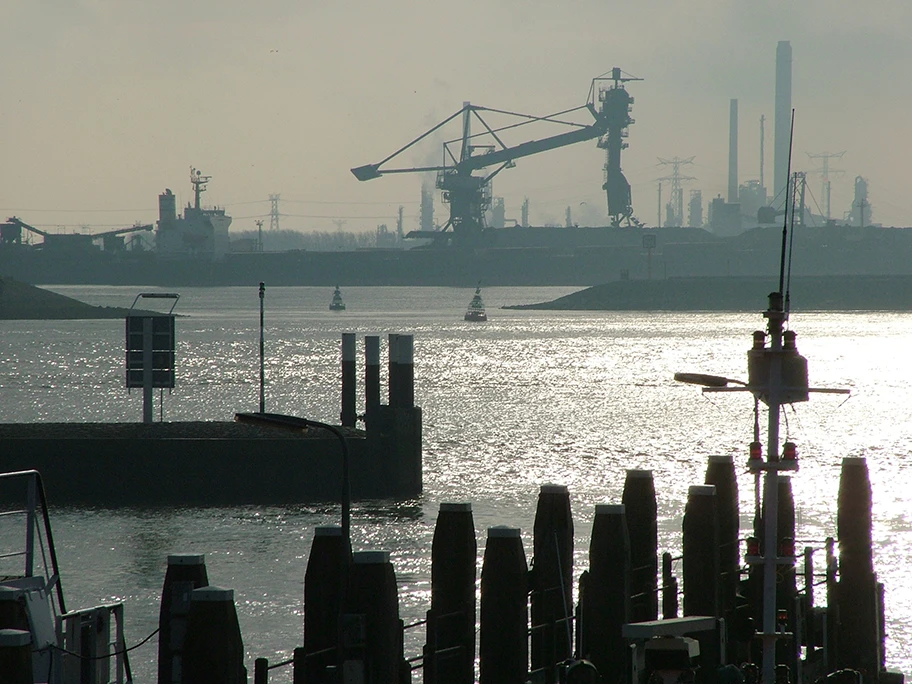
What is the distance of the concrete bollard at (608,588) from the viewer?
10.1m

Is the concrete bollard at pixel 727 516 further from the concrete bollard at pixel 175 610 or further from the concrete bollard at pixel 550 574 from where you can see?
the concrete bollard at pixel 175 610

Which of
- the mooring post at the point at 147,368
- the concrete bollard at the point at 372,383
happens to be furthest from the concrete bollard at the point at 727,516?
the mooring post at the point at 147,368

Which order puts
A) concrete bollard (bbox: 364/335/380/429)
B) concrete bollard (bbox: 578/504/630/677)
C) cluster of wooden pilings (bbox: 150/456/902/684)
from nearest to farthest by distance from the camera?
cluster of wooden pilings (bbox: 150/456/902/684)
concrete bollard (bbox: 578/504/630/677)
concrete bollard (bbox: 364/335/380/429)

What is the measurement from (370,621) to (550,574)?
2.08 m

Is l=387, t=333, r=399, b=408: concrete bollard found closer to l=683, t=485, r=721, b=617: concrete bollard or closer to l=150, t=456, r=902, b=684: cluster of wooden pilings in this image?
l=150, t=456, r=902, b=684: cluster of wooden pilings

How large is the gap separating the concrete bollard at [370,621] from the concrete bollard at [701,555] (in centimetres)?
297

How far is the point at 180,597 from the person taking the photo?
8672mm

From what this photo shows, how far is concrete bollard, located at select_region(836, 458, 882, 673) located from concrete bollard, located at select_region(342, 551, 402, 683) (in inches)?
191

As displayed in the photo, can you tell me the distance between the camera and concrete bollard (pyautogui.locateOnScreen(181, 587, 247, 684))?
287 inches

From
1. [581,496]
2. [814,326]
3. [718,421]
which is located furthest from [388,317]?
[581,496]

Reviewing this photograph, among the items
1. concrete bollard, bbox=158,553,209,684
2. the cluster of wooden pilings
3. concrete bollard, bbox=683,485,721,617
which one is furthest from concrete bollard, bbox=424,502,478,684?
concrete bollard, bbox=683,485,721,617

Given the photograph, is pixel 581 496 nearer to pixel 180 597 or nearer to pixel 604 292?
pixel 180 597

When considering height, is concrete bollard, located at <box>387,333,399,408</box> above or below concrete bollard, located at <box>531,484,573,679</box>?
above

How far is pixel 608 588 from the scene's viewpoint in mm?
10055
